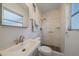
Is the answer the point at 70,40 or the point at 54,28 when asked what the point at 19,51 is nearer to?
the point at 54,28

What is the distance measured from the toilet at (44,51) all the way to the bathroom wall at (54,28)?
9 centimetres

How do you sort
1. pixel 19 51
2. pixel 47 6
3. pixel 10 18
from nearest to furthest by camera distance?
pixel 10 18
pixel 19 51
pixel 47 6

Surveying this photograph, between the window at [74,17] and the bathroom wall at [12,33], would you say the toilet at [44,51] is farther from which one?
the window at [74,17]

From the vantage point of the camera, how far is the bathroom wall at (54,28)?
4.98 feet

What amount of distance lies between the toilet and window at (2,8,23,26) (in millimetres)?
585

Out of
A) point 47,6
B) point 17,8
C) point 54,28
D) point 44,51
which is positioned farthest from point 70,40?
point 17,8

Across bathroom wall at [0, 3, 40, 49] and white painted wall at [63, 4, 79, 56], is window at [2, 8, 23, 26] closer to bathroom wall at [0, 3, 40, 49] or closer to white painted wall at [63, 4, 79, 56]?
bathroom wall at [0, 3, 40, 49]

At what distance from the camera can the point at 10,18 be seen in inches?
48.8

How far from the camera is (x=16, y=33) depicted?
1402 millimetres

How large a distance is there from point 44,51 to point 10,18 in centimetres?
76

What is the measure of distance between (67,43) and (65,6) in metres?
0.62

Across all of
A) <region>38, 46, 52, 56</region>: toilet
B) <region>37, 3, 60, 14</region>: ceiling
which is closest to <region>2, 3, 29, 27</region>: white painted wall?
<region>37, 3, 60, 14</region>: ceiling

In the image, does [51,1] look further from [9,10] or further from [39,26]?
[9,10]

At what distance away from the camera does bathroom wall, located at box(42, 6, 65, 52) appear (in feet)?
4.98
